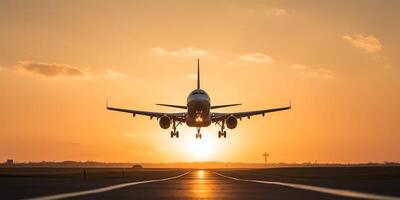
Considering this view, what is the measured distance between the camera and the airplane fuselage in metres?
68.8

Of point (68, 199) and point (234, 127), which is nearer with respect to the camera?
point (68, 199)

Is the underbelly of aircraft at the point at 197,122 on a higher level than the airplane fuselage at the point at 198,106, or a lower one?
lower

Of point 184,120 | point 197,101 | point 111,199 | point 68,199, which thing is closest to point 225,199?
point 111,199

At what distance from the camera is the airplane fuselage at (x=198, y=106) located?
68812mm

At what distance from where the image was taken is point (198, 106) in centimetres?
6888

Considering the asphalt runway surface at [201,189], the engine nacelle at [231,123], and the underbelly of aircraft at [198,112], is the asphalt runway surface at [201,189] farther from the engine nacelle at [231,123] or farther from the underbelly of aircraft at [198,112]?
the engine nacelle at [231,123]

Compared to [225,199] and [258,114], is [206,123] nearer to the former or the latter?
[258,114]

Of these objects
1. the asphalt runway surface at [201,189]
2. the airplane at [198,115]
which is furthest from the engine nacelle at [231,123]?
the asphalt runway surface at [201,189]

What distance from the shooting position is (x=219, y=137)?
284 feet

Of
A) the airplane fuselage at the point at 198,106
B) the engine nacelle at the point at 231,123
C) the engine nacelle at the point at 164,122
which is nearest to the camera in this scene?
the airplane fuselage at the point at 198,106

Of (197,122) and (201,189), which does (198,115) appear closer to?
(197,122)

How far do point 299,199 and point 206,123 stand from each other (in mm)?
62570

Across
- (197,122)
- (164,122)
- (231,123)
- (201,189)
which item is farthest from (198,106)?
(201,189)

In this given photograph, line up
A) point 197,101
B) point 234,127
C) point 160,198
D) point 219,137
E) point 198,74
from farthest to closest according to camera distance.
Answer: point 198,74 < point 219,137 < point 234,127 < point 197,101 < point 160,198
